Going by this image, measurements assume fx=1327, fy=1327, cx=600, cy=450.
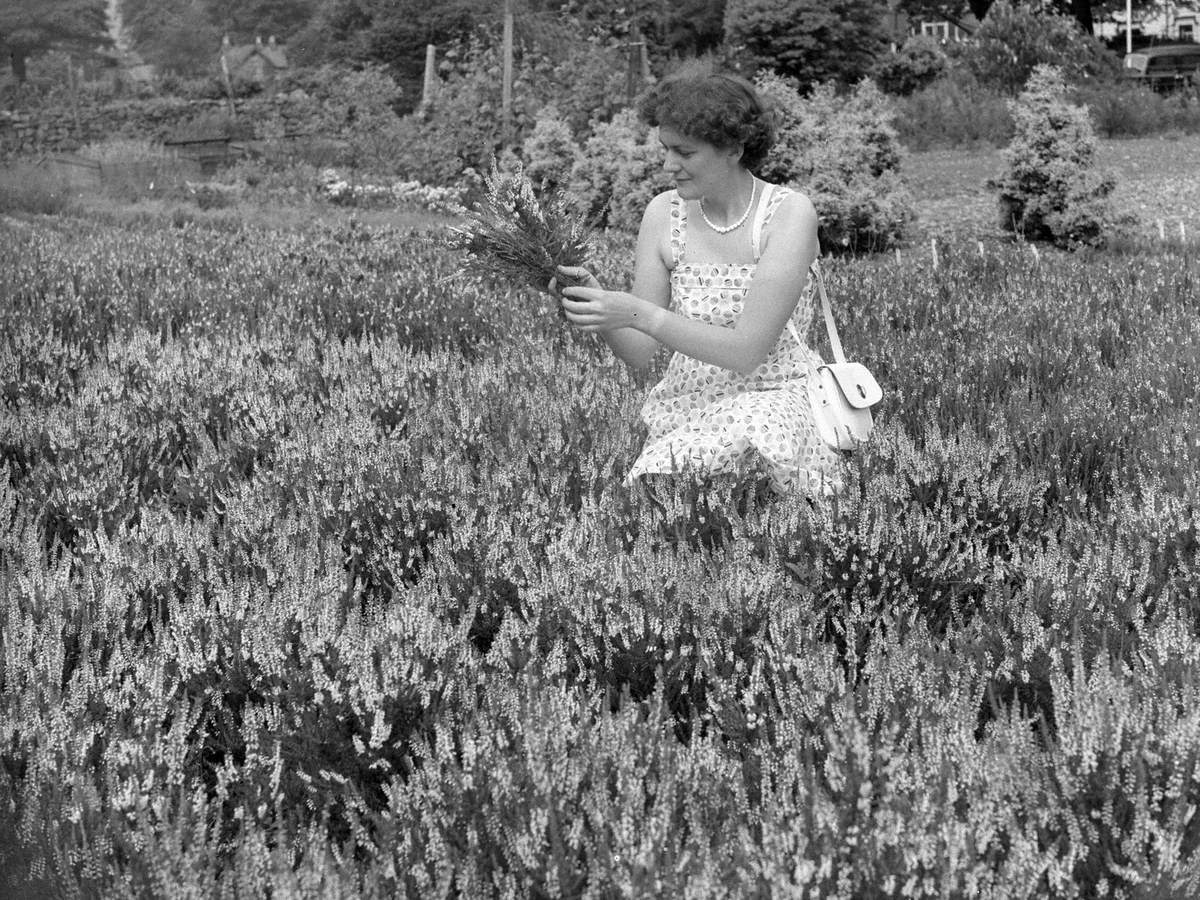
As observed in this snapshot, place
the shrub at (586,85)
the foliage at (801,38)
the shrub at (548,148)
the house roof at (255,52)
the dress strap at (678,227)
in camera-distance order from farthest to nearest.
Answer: the house roof at (255,52) → the foliage at (801,38) → the shrub at (586,85) → the shrub at (548,148) → the dress strap at (678,227)

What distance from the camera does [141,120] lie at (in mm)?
28656

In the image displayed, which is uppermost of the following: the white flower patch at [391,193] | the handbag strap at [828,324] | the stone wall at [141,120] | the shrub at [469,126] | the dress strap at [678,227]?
the dress strap at [678,227]

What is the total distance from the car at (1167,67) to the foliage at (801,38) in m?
5.34

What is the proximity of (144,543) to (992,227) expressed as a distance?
9.60 metres

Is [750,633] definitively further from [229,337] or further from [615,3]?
Result: [615,3]

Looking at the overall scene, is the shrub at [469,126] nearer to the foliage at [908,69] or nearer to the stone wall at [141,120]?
the stone wall at [141,120]

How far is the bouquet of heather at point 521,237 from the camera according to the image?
341cm

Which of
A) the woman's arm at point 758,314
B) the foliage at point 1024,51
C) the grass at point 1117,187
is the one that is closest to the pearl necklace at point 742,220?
the woman's arm at point 758,314

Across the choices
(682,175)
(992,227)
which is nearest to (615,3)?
(992,227)

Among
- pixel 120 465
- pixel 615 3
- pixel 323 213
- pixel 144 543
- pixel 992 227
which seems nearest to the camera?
pixel 144 543

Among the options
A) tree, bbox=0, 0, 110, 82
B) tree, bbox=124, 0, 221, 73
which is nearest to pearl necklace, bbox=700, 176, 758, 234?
tree, bbox=0, 0, 110, 82

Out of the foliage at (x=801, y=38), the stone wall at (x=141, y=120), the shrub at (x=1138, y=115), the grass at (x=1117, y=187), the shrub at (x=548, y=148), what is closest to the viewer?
the grass at (x=1117, y=187)

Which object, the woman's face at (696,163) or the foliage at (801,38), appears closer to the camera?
the woman's face at (696,163)

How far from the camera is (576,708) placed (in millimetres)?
2045
